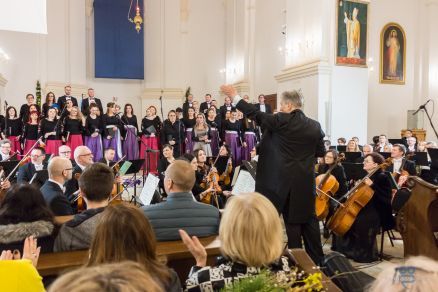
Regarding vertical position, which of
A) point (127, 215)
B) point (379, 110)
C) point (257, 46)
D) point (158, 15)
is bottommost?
point (127, 215)

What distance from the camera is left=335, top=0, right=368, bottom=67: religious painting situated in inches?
424

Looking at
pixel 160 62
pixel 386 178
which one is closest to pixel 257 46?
pixel 160 62

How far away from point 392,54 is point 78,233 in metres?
13.6

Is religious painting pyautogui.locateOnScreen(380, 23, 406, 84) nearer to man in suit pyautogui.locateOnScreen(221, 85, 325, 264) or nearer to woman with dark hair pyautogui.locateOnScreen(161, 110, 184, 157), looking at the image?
woman with dark hair pyautogui.locateOnScreen(161, 110, 184, 157)

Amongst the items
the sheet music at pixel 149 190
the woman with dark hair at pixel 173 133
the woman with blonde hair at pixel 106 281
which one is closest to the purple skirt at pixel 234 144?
the woman with dark hair at pixel 173 133

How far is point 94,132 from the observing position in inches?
349

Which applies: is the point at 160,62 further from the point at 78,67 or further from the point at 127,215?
the point at 127,215

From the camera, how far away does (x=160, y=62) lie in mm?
14992

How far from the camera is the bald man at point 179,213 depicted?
260 cm

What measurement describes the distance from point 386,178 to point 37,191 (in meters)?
3.60

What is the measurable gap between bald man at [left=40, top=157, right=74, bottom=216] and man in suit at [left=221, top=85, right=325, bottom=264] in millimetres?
1614

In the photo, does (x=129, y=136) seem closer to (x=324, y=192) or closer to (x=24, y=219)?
(x=324, y=192)

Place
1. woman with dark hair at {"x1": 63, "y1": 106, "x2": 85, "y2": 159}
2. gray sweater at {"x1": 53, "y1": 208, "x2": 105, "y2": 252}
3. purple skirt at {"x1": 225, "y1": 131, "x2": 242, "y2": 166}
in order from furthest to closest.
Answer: purple skirt at {"x1": 225, "y1": 131, "x2": 242, "y2": 166} < woman with dark hair at {"x1": 63, "y1": 106, "x2": 85, "y2": 159} < gray sweater at {"x1": 53, "y1": 208, "x2": 105, "y2": 252}

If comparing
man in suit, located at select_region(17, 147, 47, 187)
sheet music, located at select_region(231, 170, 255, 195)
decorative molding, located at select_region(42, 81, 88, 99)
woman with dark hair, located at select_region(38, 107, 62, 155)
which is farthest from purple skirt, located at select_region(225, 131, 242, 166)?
decorative molding, located at select_region(42, 81, 88, 99)
